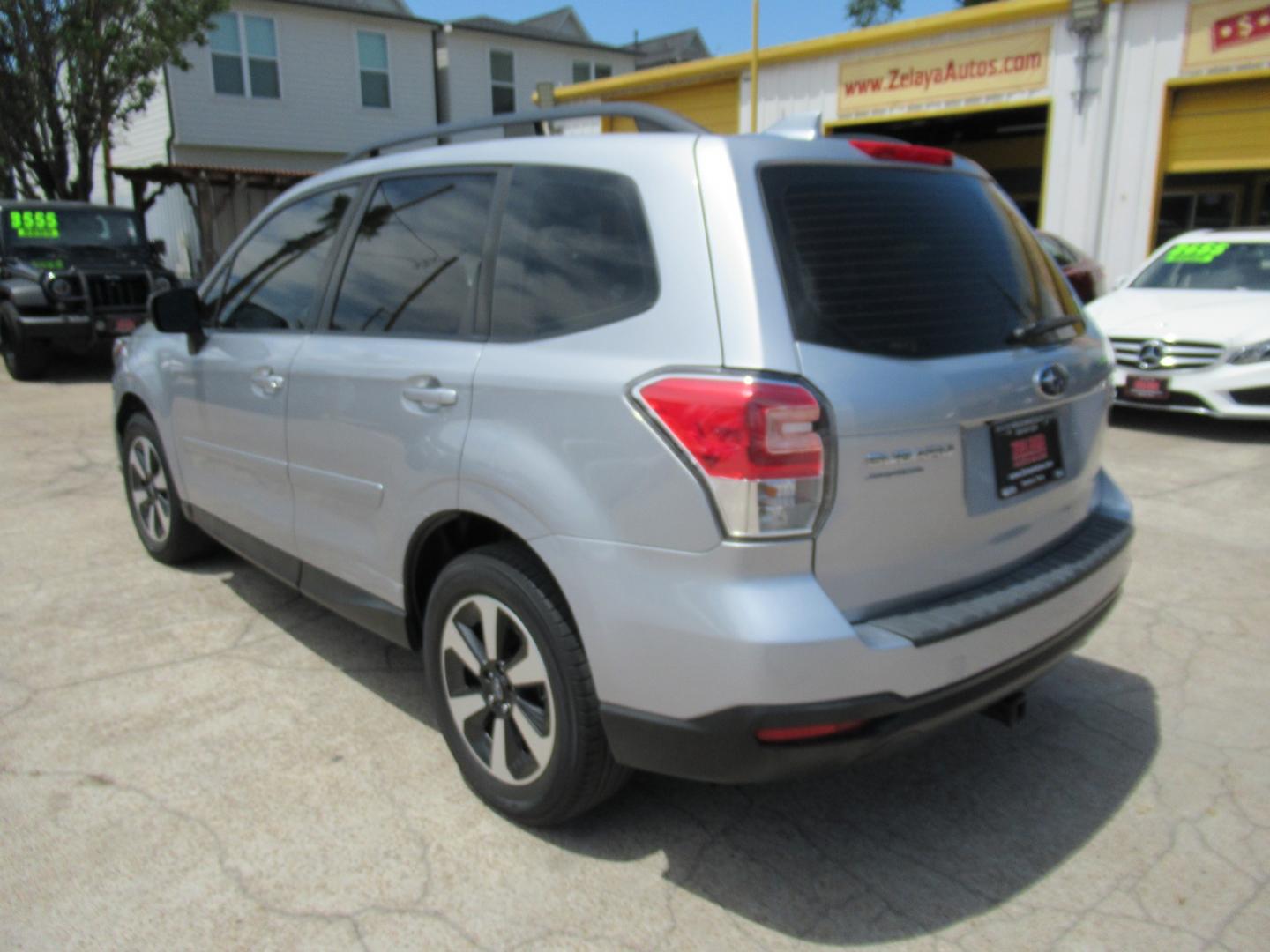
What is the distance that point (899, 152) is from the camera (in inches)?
102

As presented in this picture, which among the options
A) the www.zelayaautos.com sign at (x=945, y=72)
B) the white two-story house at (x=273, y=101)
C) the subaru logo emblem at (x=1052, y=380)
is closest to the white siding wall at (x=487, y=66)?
the white two-story house at (x=273, y=101)

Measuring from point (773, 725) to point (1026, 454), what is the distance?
1.01m

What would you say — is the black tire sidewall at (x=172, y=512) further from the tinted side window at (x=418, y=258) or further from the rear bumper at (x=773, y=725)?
the rear bumper at (x=773, y=725)

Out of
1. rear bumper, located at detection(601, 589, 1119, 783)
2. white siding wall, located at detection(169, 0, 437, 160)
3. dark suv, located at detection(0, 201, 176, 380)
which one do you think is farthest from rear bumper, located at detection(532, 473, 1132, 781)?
white siding wall, located at detection(169, 0, 437, 160)

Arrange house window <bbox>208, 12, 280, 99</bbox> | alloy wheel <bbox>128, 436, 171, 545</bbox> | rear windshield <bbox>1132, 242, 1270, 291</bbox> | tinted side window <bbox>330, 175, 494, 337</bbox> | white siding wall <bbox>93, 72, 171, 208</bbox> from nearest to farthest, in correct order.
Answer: tinted side window <bbox>330, 175, 494, 337</bbox>, alloy wheel <bbox>128, 436, 171, 545</bbox>, rear windshield <bbox>1132, 242, 1270, 291</bbox>, house window <bbox>208, 12, 280, 99</bbox>, white siding wall <bbox>93, 72, 171, 208</bbox>

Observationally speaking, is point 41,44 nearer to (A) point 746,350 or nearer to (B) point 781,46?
(B) point 781,46

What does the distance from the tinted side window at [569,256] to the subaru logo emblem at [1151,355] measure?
22.3 ft

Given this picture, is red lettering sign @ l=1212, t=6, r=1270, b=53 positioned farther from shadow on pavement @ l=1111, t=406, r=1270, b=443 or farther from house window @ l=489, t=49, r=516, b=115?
house window @ l=489, t=49, r=516, b=115

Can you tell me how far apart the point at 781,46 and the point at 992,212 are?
14632mm

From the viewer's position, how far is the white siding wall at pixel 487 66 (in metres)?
26.1

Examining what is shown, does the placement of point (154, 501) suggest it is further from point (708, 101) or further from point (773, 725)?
point (708, 101)

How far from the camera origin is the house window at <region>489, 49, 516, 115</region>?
88.3 ft

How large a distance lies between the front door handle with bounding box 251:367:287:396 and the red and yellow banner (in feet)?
40.6

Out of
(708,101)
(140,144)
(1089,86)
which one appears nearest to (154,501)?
(1089,86)
